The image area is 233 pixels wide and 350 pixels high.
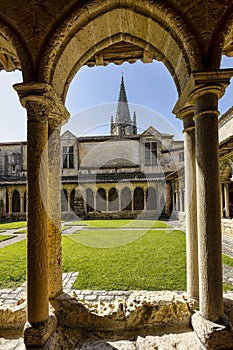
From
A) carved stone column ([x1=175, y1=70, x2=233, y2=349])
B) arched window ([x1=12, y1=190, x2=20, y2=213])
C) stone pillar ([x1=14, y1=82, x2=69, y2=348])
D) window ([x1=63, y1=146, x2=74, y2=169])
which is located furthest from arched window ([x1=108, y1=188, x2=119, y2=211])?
carved stone column ([x1=175, y1=70, x2=233, y2=349])

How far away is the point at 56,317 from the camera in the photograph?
2.59 meters

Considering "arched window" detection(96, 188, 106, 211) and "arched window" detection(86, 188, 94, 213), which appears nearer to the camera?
"arched window" detection(86, 188, 94, 213)

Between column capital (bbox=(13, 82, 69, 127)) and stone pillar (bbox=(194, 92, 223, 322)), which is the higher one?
column capital (bbox=(13, 82, 69, 127))

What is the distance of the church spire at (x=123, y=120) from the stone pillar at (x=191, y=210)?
34680 millimetres

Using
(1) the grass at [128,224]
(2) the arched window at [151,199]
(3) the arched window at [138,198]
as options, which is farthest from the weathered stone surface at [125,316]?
(3) the arched window at [138,198]

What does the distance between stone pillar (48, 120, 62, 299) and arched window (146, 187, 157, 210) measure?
19434 mm

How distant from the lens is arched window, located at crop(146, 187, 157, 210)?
2186cm

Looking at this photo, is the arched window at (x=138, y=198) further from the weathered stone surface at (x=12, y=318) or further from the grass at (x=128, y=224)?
the weathered stone surface at (x=12, y=318)

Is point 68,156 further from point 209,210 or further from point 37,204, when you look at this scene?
point 209,210

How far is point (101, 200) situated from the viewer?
22375mm

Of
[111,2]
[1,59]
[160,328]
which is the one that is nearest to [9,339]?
[160,328]

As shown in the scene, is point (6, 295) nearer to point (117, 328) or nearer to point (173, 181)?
point (117, 328)

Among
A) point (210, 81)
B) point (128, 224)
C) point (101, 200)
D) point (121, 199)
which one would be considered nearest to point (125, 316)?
point (210, 81)

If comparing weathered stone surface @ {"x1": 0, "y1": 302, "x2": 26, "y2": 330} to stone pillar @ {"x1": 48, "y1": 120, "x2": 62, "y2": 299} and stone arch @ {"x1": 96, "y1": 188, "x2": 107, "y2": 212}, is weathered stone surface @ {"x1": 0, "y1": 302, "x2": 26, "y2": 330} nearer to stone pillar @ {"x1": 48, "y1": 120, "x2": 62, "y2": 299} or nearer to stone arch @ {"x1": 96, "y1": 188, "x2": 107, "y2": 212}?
stone pillar @ {"x1": 48, "y1": 120, "x2": 62, "y2": 299}
